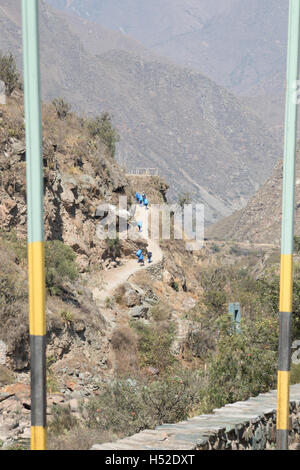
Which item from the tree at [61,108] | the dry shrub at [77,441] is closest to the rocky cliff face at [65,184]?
the tree at [61,108]

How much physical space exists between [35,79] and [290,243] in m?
2.49

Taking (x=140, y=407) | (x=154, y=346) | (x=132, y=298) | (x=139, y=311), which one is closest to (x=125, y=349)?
(x=154, y=346)

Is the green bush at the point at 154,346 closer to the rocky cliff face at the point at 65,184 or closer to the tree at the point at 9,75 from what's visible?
the rocky cliff face at the point at 65,184

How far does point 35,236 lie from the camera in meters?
4.25

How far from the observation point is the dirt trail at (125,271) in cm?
2211

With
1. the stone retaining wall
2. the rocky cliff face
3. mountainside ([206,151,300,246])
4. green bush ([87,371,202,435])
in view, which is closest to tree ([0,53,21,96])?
the rocky cliff face

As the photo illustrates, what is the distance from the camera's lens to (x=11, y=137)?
21.6 m

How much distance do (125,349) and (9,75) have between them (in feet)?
46.5

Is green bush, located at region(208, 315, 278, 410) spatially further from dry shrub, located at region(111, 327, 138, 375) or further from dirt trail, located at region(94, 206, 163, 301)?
dirt trail, located at region(94, 206, 163, 301)

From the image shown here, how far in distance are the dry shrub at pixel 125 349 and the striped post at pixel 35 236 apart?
1287 centimetres

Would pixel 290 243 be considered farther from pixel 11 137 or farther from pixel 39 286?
pixel 11 137

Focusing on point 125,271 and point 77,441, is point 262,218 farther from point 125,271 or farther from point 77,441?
point 77,441

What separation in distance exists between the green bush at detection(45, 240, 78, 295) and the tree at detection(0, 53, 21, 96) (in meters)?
8.40

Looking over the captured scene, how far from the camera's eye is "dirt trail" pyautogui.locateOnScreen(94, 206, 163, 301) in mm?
22109
